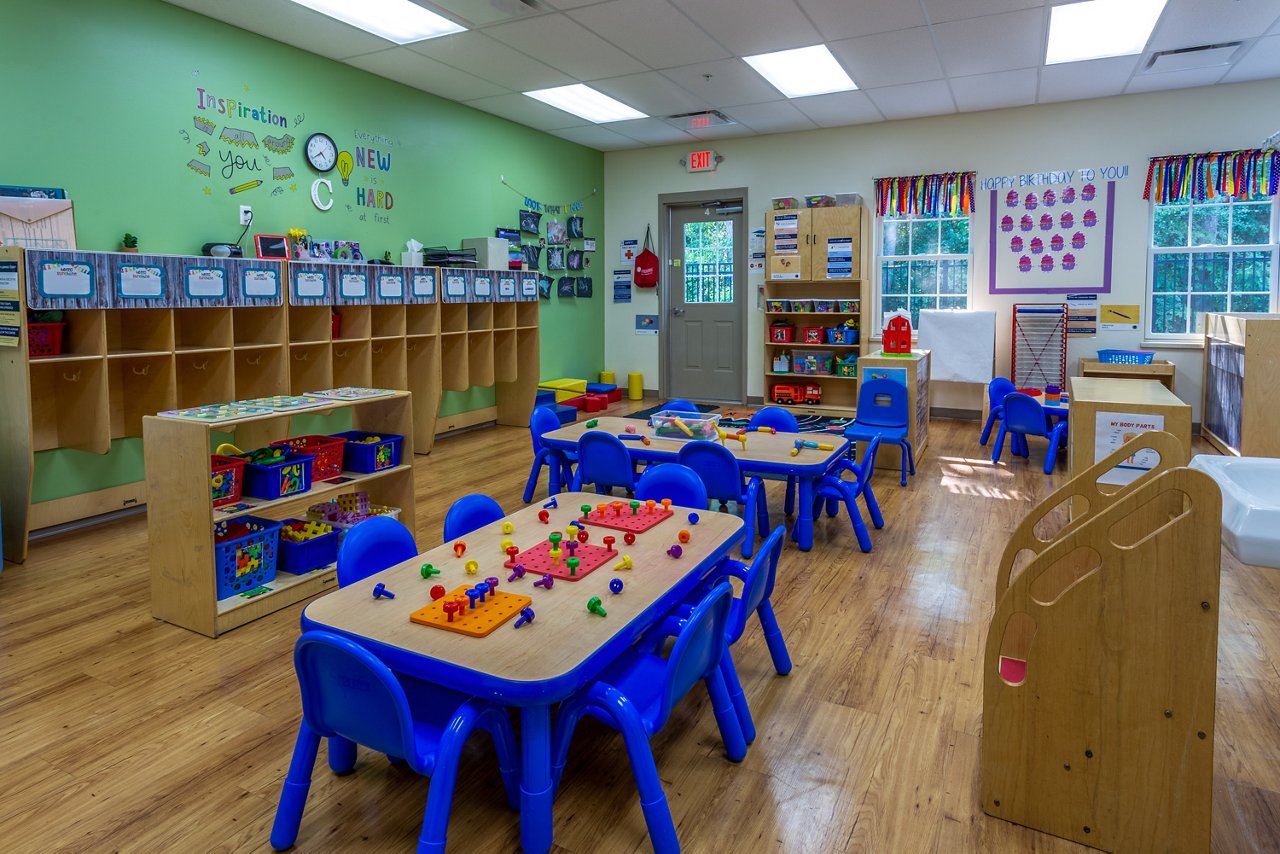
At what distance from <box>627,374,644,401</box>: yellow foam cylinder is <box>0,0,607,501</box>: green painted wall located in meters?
2.57

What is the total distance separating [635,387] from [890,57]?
4.66 meters

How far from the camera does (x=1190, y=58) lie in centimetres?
598

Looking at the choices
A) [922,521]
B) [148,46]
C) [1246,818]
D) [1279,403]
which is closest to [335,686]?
[1246,818]

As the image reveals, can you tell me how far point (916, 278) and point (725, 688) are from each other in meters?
6.81

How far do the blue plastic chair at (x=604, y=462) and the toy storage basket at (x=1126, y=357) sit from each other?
5.16 metres

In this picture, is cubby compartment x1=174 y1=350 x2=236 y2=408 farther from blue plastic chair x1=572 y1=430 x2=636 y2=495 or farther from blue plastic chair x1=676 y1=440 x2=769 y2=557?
blue plastic chair x1=676 y1=440 x2=769 y2=557

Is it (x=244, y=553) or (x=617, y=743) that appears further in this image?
(x=244, y=553)

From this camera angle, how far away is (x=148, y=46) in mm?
4750

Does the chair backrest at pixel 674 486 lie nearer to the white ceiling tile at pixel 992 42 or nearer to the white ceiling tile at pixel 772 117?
the white ceiling tile at pixel 992 42

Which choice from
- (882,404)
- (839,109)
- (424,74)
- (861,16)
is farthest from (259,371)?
(839,109)

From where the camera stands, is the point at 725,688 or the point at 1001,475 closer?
the point at 725,688

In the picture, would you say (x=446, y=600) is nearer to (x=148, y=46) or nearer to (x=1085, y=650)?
(x=1085, y=650)

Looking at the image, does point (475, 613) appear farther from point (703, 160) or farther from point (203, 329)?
point (703, 160)

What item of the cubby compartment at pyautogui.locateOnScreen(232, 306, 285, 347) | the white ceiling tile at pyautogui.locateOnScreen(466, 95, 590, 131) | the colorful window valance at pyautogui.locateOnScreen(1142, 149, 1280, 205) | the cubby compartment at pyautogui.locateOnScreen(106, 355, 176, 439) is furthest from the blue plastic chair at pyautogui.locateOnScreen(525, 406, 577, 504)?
the colorful window valance at pyautogui.locateOnScreen(1142, 149, 1280, 205)
